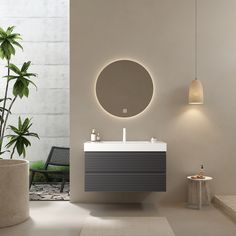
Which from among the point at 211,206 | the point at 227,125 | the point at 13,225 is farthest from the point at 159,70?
the point at 13,225

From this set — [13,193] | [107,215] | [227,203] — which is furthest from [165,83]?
[13,193]

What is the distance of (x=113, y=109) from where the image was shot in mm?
5332

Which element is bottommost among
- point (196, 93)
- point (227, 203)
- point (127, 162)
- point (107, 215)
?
point (107, 215)

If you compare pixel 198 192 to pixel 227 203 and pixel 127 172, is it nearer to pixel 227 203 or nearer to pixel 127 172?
pixel 227 203

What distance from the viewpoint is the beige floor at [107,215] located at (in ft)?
13.1

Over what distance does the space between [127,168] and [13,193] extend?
4.39 feet

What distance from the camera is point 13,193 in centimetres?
419

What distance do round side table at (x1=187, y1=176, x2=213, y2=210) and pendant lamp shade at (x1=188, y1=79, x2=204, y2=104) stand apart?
97 cm

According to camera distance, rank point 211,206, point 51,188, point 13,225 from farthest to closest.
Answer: point 51,188
point 211,206
point 13,225

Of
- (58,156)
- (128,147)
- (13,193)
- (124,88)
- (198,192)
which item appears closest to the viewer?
(13,193)

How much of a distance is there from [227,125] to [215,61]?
87cm

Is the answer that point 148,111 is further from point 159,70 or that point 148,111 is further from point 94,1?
point 94,1

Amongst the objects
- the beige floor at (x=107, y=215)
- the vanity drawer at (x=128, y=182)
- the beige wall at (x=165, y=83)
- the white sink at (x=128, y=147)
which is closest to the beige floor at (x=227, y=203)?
the beige floor at (x=107, y=215)

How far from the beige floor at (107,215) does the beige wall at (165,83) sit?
1.10ft
